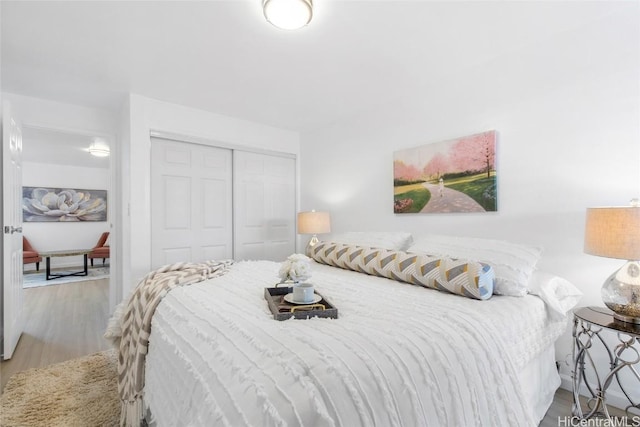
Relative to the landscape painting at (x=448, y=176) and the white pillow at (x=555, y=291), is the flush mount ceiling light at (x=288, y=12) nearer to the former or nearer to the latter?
the landscape painting at (x=448, y=176)

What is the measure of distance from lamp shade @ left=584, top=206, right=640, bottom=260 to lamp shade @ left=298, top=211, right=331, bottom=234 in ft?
7.52

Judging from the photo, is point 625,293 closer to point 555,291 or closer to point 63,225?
point 555,291

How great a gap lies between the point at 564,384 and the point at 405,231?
1.55 metres

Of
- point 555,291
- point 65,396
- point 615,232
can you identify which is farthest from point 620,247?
point 65,396

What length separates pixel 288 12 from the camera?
158 cm

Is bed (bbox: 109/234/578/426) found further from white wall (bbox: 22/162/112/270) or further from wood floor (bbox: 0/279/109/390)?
white wall (bbox: 22/162/112/270)

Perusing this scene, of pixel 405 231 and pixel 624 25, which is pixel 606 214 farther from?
pixel 405 231

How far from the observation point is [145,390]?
4.48ft

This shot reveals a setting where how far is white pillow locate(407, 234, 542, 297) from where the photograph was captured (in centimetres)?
165

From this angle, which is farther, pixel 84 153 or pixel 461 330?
pixel 84 153

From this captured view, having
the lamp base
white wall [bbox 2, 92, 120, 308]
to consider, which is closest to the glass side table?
the lamp base

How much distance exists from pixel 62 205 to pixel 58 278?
188 centimetres

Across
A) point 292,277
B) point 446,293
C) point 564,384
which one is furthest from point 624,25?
point 292,277

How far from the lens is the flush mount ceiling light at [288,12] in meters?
1.55
